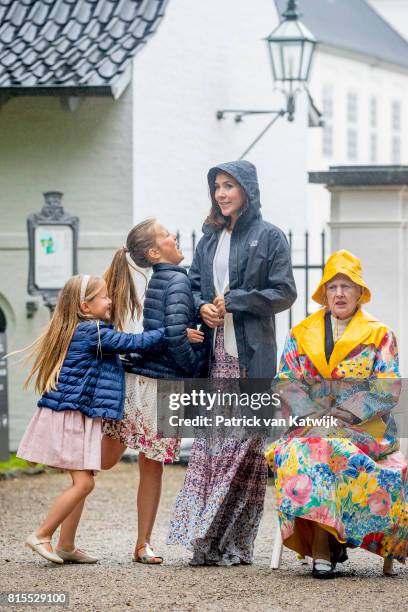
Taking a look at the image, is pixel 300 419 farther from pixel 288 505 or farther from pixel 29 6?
pixel 29 6

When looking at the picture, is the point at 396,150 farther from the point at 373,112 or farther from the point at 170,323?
the point at 170,323

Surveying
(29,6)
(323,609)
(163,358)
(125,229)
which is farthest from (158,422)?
(29,6)

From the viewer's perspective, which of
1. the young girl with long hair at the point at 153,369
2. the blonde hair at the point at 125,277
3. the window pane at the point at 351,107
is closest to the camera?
the young girl with long hair at the point at 153,369

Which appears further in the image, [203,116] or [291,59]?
[203,116]

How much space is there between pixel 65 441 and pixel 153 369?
53 cm

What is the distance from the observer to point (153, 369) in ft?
24.3

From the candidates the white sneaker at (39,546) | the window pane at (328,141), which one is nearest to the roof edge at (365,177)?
the white sneaker at (39,546)

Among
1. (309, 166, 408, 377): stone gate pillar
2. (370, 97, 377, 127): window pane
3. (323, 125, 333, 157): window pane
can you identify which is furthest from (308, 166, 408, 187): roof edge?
(370, 97, 377, 127): window pane

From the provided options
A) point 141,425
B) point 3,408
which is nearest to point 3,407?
point 3,408

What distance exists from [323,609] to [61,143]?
7.87m

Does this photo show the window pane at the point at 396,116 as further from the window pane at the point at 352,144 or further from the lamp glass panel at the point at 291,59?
the lamp glass panel at the point at 291,59

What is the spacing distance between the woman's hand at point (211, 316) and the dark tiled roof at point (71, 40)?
5.72 meters

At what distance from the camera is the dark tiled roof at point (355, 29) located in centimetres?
3538

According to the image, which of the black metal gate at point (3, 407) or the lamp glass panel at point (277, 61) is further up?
the lamp glass panel at point (277, 61)
